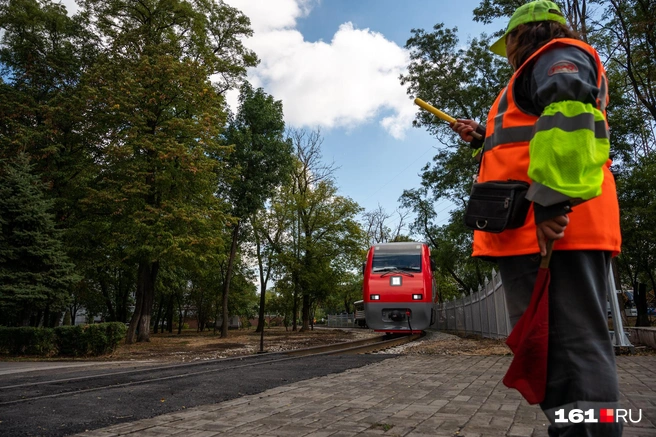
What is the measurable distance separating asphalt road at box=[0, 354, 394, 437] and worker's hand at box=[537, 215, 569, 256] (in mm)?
3403

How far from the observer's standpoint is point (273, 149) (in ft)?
98.9

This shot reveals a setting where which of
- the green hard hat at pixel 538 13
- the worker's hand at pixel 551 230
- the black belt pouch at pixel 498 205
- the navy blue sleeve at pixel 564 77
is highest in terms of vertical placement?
the green hard hat at pixel 538 13

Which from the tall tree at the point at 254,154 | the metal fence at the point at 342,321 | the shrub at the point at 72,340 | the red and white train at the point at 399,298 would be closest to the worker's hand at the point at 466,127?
the red and white train at the point at 399,298

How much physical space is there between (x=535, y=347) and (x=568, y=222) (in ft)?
1.54

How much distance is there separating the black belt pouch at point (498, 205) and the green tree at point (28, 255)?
61.5 feet

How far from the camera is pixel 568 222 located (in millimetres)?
1705

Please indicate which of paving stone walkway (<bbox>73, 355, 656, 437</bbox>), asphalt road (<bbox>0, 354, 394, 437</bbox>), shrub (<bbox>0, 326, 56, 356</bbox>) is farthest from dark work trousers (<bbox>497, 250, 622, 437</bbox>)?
shrub (<bbox>0, 326, 56, 356</bbox>)

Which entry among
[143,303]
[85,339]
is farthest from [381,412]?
[143,303]

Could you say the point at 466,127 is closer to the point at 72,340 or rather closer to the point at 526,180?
the point at 526,180

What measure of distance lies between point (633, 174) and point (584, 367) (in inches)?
915

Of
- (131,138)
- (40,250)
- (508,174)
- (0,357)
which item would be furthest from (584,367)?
(131,138)

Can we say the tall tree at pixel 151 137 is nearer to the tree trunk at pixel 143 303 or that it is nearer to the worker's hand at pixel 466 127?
the tree trunk at pixel 143 303

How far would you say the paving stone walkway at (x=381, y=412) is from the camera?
330 cm

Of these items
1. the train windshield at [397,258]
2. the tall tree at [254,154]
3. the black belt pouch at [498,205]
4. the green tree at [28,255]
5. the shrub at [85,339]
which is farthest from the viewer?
the tall tree at [254,154]
